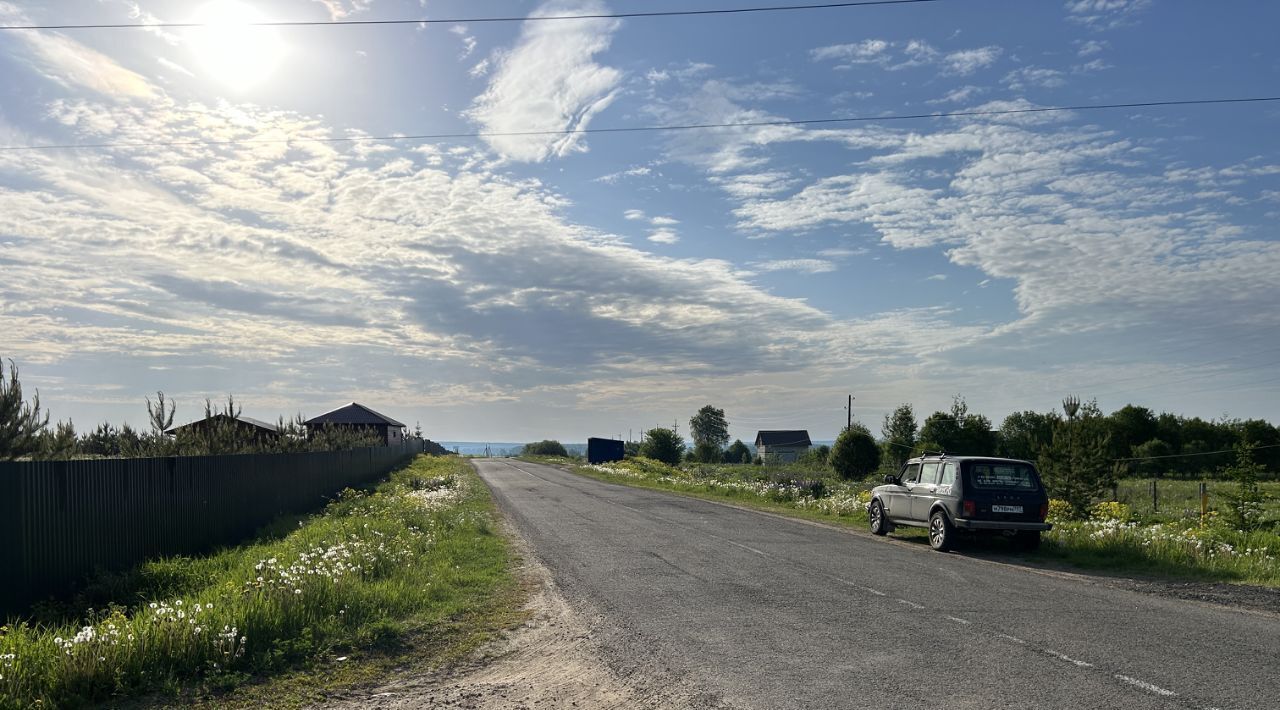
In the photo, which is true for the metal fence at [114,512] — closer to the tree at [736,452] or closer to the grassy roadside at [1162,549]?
the grassy roadside at [1162,549]

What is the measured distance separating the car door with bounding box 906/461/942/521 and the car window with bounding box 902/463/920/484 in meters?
0.21

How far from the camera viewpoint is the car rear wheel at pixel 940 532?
50.6ft

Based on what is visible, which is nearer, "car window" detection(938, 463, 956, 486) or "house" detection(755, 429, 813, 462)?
"car window" detection(938, 463, 956, 486)

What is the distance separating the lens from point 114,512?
13.4 metres

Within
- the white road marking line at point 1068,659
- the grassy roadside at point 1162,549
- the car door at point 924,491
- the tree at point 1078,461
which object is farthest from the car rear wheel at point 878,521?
the white road marking line at point 1068,659

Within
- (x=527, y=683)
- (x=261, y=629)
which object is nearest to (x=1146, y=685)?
(x=527, y=683)

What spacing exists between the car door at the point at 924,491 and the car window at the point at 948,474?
0.67 ft

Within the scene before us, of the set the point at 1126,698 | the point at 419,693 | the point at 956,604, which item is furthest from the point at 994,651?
the point at 419,693

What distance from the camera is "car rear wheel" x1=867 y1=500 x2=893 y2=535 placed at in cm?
1836

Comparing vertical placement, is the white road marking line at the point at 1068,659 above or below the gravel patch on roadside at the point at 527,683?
above

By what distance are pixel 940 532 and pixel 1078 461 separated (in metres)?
8.33

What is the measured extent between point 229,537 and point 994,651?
53.4ft

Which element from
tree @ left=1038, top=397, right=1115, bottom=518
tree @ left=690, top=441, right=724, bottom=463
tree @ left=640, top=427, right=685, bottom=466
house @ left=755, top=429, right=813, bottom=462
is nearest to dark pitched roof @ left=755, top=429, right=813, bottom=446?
house @ left=755, top=429, right=813, bottom=462

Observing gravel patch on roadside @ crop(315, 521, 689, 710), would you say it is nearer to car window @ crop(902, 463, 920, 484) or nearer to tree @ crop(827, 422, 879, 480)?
car window @ crop(902, 463, 920, 484)
